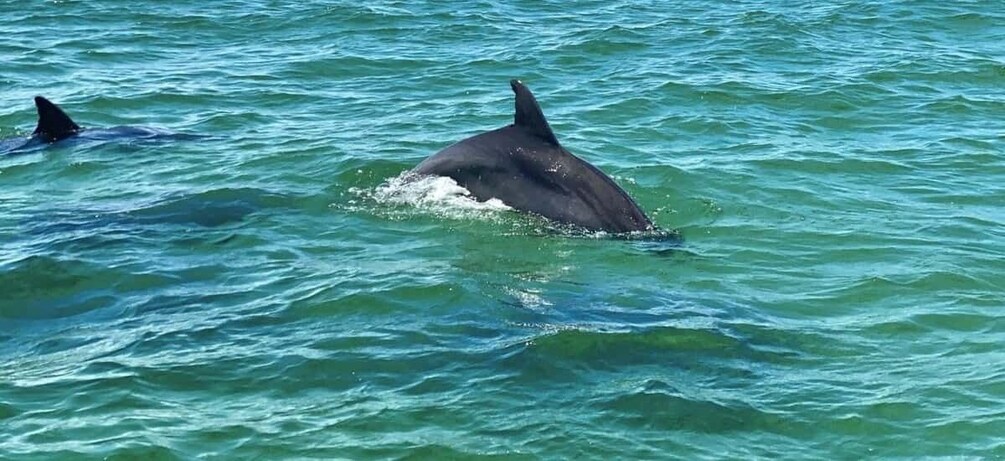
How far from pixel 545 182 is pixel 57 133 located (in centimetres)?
726

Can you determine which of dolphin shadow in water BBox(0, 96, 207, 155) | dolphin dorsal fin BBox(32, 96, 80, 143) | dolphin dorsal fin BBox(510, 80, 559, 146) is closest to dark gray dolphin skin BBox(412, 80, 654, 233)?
dolphin dorsal fin BBox(510, 80, 559, 146)

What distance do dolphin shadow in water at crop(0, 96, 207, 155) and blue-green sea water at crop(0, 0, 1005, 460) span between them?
0.48m

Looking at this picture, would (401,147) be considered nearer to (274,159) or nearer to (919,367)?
(274,159)

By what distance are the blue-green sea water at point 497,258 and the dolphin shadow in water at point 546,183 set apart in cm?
29

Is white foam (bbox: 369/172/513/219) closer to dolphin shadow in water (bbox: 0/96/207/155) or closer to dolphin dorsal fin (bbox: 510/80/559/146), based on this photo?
dolphin dorsal fin (bbox: 510/80/559/146)

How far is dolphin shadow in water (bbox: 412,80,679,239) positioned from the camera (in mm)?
14547

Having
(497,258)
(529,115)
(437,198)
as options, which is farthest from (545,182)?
(437,198)

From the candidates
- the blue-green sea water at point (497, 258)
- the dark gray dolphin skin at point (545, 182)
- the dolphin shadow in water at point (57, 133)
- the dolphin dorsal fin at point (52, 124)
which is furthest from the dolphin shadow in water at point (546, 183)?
the dolphin dorsal fin at point (52, 124)

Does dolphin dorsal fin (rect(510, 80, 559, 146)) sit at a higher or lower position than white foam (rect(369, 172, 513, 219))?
higher

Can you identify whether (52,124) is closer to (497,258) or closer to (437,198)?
(437,198)

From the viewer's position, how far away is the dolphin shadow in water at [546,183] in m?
14.5

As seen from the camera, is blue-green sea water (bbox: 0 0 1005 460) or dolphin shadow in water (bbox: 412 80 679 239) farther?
dolphin shadow in water (bbox: 412 80 679 239)

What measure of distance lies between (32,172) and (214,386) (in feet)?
26.0

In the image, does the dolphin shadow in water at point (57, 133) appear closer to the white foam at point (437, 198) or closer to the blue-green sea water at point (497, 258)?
the blue-green sea water at point (497, 258)
